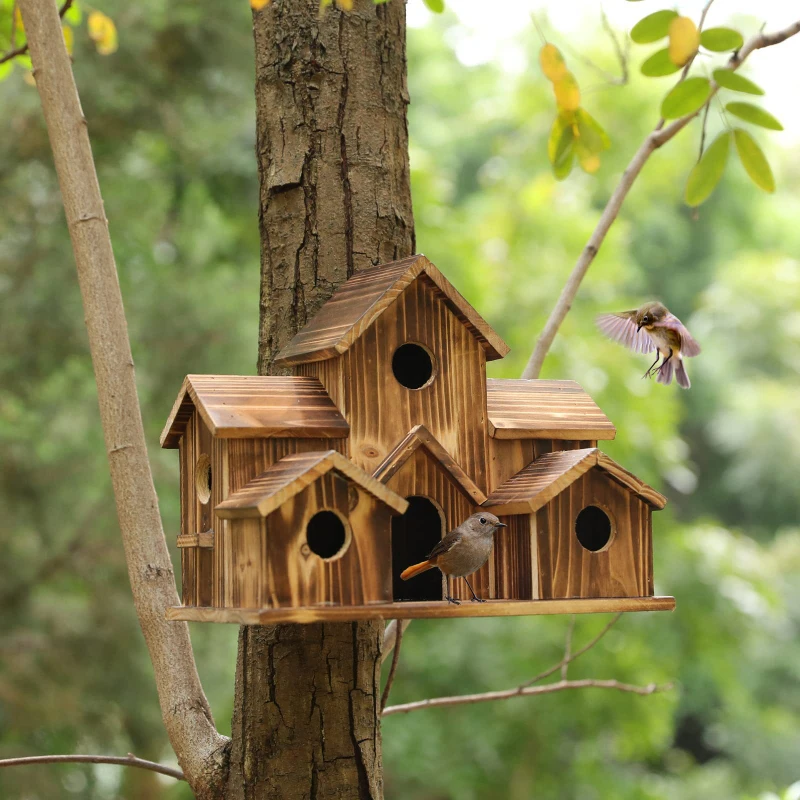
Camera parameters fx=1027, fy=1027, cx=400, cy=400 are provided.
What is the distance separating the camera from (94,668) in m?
5.78

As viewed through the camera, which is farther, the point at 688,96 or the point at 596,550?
the point at 596,550

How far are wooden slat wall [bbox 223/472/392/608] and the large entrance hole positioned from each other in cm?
34

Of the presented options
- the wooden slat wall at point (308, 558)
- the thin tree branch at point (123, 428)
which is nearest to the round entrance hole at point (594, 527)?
the wooden slat wall at point (308, 558)

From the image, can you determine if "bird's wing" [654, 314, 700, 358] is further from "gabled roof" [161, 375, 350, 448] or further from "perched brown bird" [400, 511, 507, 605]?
"gabled roof" [161, 375, 350, 448]

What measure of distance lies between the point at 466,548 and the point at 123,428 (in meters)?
0.68

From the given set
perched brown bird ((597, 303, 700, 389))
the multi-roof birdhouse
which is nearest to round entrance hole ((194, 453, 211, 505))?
the multi-roof birdhouse

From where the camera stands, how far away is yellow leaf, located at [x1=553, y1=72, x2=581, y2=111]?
1.87 metres

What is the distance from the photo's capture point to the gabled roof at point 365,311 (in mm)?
1655

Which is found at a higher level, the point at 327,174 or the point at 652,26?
the point at 327,174

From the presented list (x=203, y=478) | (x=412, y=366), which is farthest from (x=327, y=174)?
(x=203, y=478)

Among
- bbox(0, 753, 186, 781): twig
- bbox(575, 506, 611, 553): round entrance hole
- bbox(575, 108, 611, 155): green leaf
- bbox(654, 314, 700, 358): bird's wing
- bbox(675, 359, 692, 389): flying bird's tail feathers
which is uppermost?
bbox(575, 108, 611, 155): green leaf

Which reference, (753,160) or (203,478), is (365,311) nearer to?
(203,478)

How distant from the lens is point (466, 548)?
1568 millimetres

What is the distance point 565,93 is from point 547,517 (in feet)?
2.58
